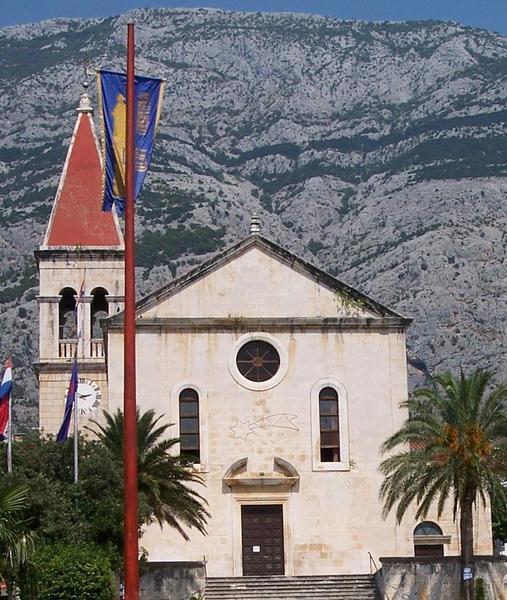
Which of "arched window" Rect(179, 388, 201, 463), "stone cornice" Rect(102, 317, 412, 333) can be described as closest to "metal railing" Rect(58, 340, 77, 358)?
"stone cornice" Rect(102, 317, 412, 333)

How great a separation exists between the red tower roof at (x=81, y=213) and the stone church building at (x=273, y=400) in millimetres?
11170

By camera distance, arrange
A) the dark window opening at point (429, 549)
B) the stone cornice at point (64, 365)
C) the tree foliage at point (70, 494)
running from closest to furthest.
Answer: the tree foliage at point (70, 494)
the dark window opening at point (429, 549)
the stone cornice at point (64, 365)

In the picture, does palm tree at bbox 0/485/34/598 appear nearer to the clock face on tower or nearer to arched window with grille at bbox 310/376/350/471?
arched window with grille at bbox 310/376/350/471

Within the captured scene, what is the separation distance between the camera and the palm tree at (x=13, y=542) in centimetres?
2228

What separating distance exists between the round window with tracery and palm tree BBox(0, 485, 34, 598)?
17.7 meters

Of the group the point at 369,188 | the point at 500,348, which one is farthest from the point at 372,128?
the point at 500,348

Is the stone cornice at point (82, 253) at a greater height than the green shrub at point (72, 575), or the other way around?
the stone cornice at point (82, 253)

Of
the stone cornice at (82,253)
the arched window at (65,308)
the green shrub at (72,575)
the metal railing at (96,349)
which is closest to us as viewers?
the green shrub at (72,575)

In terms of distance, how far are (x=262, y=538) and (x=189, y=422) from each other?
400cm

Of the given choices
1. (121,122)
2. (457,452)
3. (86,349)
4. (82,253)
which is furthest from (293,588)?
(121,122)

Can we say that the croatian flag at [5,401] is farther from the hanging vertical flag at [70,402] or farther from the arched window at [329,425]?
the arched window at [329,425]

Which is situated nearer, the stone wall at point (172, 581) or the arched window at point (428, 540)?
the stone wall at point (172, 581)

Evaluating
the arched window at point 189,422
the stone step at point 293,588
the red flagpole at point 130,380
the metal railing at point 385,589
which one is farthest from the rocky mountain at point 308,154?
the red flagpole at point 130,380

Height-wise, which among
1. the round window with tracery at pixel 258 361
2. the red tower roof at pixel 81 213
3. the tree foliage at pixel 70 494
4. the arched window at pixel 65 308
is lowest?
the tree foliage at pixel 70 494
